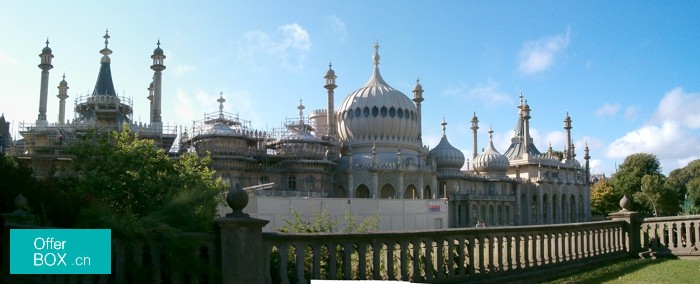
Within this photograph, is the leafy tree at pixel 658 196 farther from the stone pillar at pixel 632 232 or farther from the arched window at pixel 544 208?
the stone pillar at pixel 632 232

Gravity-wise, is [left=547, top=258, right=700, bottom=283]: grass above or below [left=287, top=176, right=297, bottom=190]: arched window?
below

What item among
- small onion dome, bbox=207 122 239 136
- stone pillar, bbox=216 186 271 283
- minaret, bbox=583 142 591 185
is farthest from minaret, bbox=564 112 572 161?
stone pillar, bbox=216 186 271 283

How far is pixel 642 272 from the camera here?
40.2 feet

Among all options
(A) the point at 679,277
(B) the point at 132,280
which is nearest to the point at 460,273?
(A) the point at 679,277

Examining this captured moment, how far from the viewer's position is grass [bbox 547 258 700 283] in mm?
11219

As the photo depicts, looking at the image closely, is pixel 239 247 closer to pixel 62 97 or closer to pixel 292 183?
pixel 292 183

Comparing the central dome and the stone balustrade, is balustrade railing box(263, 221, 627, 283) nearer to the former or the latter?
the stone balustrade

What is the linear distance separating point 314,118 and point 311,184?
41.0 feet

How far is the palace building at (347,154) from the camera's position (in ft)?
133

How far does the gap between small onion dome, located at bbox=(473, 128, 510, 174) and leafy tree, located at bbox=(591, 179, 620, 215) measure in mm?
18517

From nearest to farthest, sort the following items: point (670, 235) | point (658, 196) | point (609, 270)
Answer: point (609, 270)
point (670, 235)
point (658, 196)

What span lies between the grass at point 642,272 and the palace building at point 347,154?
2119 centimetres

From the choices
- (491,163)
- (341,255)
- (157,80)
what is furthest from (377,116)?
(341,255)

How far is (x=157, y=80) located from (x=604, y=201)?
5100cm
